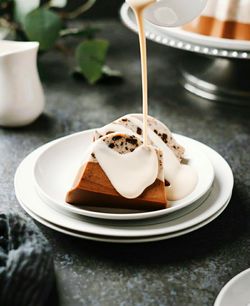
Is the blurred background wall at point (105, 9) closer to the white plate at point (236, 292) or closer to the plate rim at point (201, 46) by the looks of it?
the plate rim at point (201, 46)

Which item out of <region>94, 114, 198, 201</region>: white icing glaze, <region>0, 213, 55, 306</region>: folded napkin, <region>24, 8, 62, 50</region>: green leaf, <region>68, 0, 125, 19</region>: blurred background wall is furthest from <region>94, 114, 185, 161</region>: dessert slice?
<region>68, 0, 125, 19</region>: blurred background wall

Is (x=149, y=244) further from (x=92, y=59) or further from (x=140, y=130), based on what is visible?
(x=92, y=59)

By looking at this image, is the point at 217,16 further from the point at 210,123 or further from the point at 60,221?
the point at 60,221

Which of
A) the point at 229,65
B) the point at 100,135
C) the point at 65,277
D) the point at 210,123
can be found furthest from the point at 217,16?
the point at 65,277

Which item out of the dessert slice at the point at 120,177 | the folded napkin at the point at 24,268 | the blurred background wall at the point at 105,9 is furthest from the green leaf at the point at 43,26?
the folded napkin at the point at 24,268

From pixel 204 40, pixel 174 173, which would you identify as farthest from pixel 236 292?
pixel 204 40
